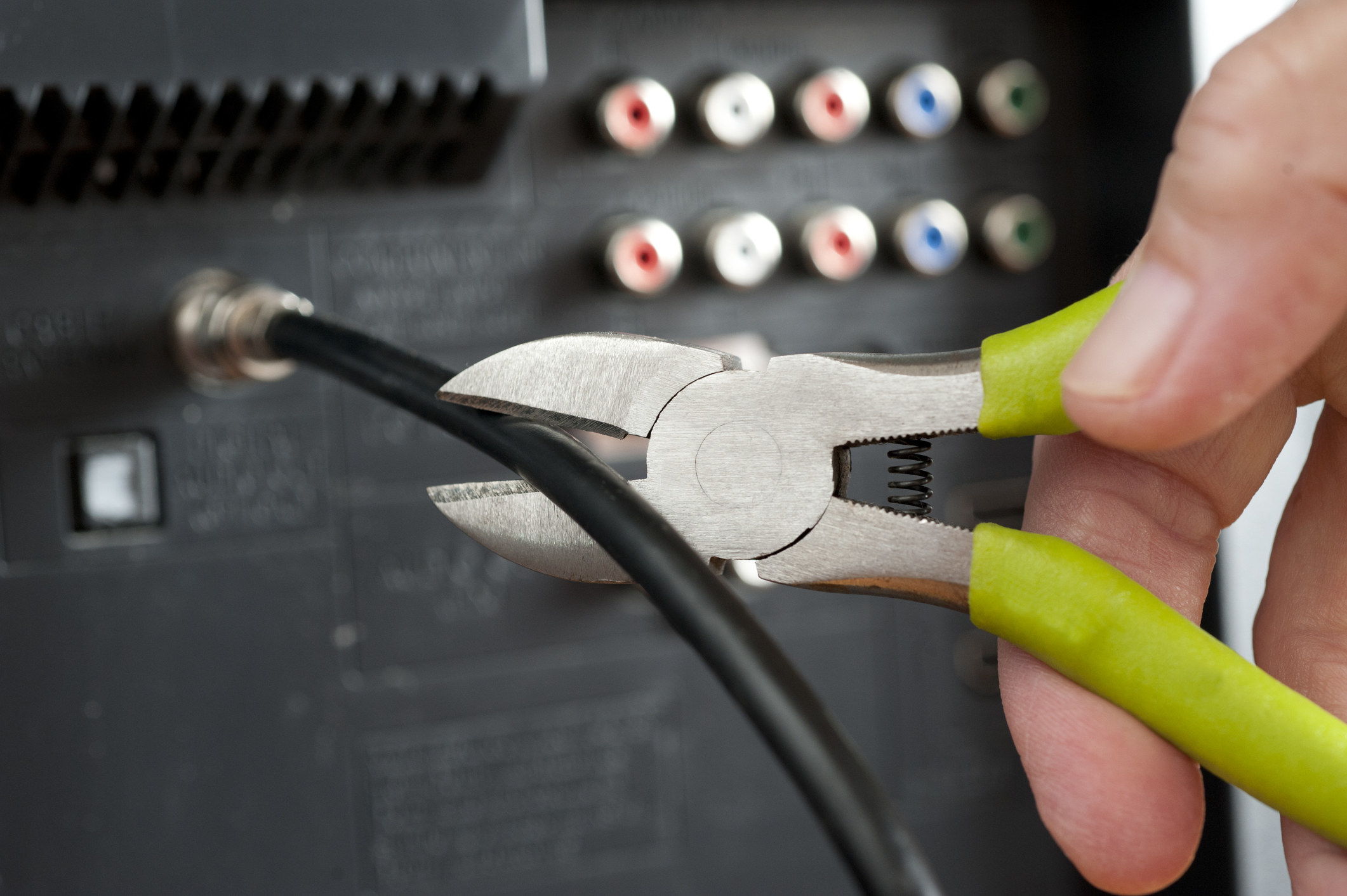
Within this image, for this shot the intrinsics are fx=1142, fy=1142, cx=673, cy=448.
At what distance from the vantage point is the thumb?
34 centimetres

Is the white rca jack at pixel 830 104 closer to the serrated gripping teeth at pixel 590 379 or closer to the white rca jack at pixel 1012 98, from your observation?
the white rca jack at pixel 1012 98

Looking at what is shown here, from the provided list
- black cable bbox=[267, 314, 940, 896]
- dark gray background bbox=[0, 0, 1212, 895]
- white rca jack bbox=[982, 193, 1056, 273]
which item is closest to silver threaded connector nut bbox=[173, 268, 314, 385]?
dark gray background bbox=[0, 0, 1212, 895]

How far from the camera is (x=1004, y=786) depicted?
67 centimetres

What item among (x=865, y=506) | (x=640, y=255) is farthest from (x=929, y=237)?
(x=865, y=506)

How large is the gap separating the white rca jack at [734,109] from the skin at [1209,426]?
0.23 meters

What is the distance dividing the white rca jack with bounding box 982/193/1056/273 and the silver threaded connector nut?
0.38m

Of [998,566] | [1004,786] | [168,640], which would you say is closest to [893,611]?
[1004,786]

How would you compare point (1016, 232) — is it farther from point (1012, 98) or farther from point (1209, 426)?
point (1209, 426)

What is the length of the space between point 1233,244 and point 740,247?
0.97ft

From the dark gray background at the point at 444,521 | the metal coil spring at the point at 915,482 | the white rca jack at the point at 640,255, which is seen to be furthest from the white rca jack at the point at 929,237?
the metal coil spring at the point at 915,482

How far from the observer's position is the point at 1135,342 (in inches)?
13.4

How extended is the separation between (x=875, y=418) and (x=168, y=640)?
0.36 metres

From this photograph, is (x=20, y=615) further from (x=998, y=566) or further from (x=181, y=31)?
(x=998, y=566)

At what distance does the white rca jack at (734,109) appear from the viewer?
59 centimetres
